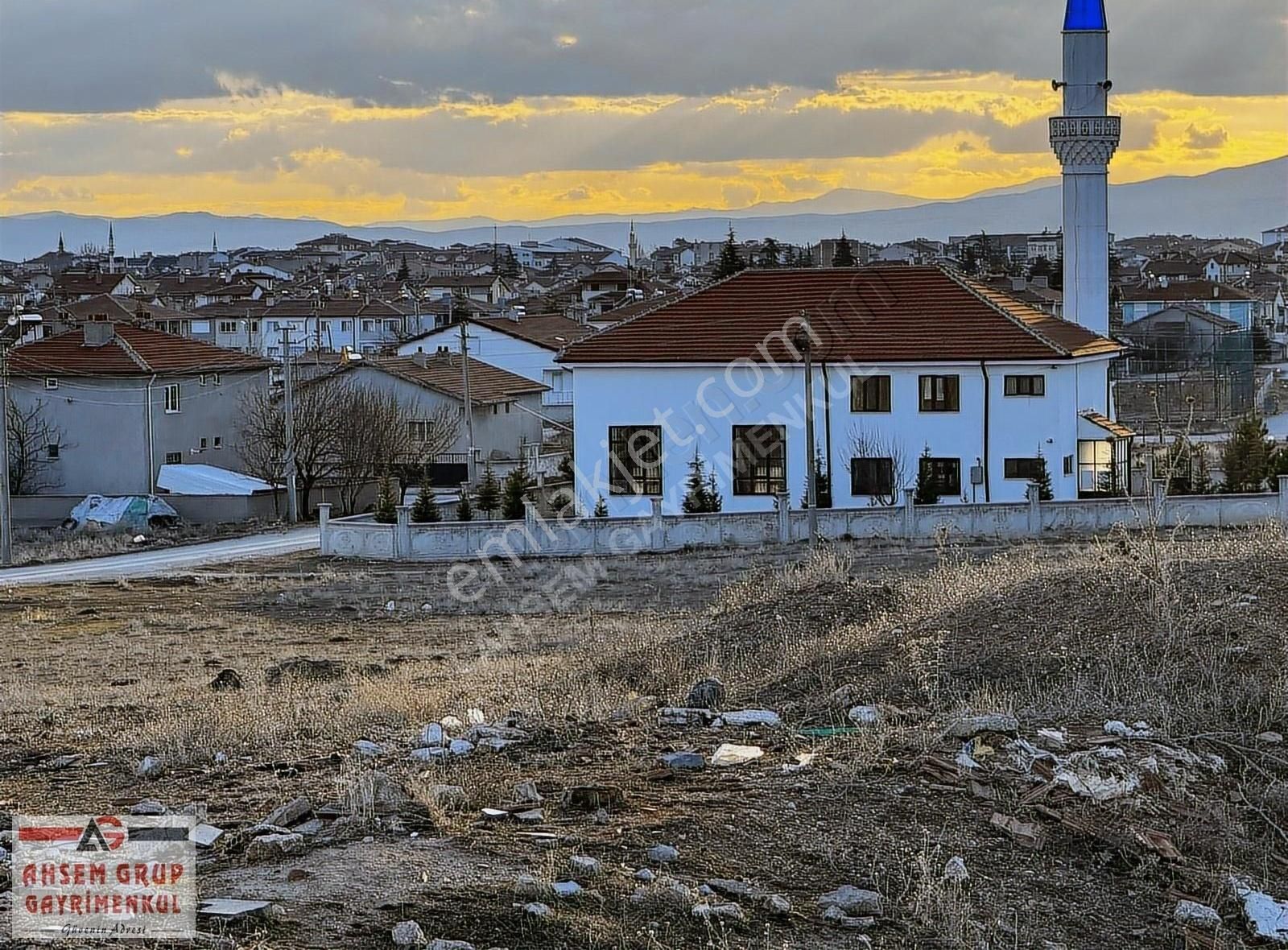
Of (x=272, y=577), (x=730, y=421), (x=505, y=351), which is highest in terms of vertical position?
(x=505, y=351)

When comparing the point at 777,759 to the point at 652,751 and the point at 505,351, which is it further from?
the point at 505,351

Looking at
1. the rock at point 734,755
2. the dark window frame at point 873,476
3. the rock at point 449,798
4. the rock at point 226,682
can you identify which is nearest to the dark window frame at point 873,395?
the dark window frame at point 873,476

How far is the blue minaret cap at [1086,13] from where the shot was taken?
44.7 m

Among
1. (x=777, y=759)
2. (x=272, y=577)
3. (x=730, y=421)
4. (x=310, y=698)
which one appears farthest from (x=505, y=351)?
(x=777, y=759)

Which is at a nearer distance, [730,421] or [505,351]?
[730,421]

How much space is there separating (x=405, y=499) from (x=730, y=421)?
1174 centimetres

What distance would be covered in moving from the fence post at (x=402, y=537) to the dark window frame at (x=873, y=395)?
11834mm

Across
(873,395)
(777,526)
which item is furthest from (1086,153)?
(777,526)

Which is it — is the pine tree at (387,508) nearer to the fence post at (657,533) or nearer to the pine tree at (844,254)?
the fence post at (657,533)

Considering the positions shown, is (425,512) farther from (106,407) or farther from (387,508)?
(106,407)

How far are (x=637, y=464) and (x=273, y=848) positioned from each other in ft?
100

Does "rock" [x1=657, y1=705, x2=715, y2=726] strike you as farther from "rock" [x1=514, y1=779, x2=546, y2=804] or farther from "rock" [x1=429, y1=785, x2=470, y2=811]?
"rock" [x1=429, y1=785, x2=470, y2=811]

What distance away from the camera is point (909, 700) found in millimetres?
10492

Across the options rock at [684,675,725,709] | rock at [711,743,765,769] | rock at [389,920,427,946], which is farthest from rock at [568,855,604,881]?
rock at [684,675,725,709]
